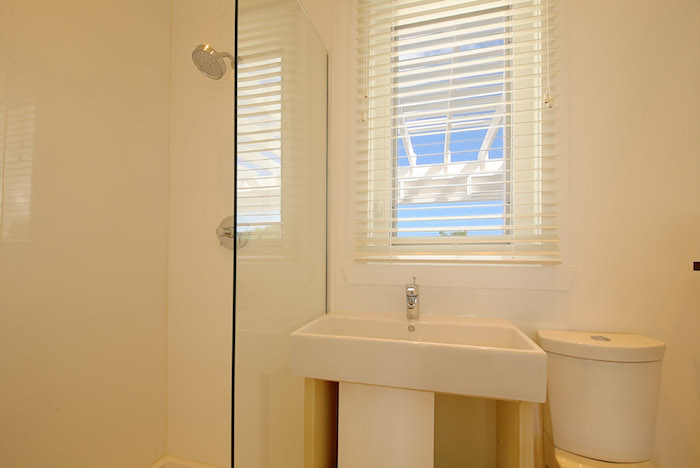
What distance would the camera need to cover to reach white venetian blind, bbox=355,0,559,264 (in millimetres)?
1109

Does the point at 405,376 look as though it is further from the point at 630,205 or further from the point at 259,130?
the point at 630,205

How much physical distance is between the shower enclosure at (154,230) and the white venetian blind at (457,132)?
0.82 ft

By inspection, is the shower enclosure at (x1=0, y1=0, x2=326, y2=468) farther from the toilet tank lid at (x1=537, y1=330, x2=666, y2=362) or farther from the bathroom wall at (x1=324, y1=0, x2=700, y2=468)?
the toilet tank lid at (x1=537, y1=330, x2=666, y2=362)

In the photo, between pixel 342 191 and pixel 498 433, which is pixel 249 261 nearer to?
pixel 342 191

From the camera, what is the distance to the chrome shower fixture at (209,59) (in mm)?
1023

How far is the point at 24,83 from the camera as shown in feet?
2.91

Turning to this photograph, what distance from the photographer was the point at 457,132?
1207mm

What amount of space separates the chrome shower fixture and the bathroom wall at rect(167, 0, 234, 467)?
22 centimetres

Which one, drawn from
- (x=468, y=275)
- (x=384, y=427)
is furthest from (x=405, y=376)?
(x=468, y=275)

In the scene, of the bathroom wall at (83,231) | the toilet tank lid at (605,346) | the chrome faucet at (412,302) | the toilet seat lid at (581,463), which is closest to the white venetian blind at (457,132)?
the chrome faucet at (412,302)

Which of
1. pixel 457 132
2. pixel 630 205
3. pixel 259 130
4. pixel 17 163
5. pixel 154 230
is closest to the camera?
pixel 259 130

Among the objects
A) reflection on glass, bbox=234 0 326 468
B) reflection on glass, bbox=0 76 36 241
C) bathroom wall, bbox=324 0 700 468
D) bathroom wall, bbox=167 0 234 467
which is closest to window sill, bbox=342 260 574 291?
bathroom wall, bbox=324 0 700 468

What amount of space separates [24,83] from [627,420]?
2037mm

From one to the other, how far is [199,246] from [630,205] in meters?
1.70
